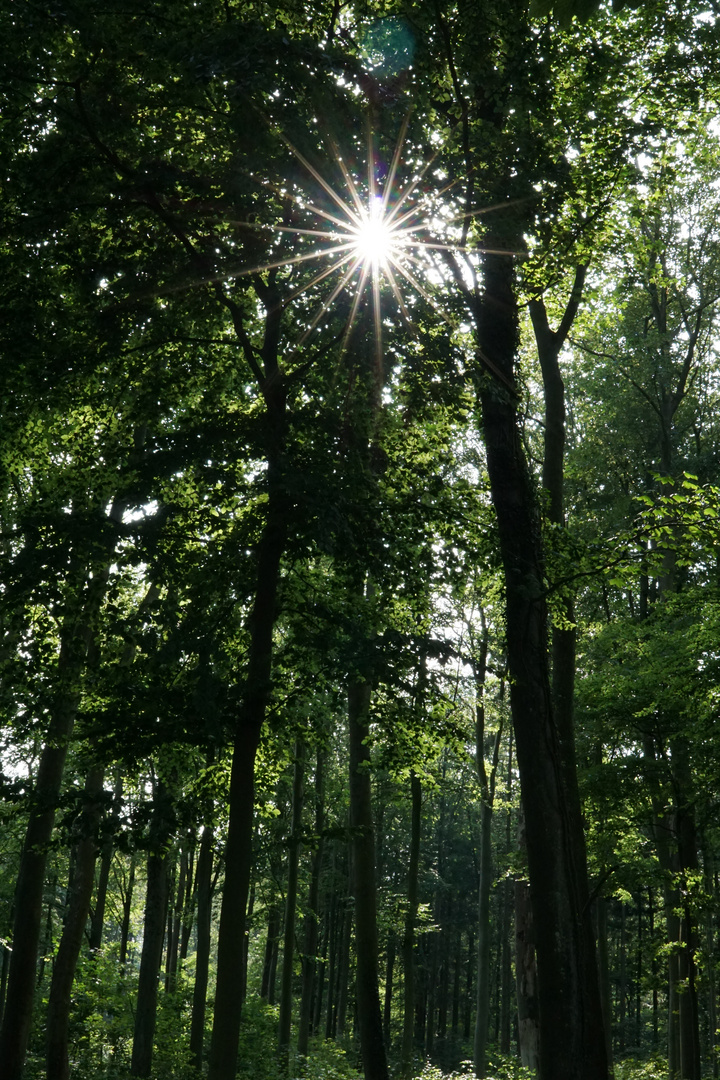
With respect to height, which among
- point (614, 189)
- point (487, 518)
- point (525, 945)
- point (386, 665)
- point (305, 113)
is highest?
point (614, 189)

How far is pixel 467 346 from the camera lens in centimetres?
956

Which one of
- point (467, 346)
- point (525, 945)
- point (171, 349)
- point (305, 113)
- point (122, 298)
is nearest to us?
point (305, 113)

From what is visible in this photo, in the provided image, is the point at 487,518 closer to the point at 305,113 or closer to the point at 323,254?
the point at 323,254

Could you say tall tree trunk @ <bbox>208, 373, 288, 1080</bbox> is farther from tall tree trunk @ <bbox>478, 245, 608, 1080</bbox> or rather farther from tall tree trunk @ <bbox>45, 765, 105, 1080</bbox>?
tall tree trunk @ <bbox>45, 765, 105, 1080</bbox>


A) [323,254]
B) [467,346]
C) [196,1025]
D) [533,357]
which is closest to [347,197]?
[323,254]

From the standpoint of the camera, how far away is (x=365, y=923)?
40.9 ft

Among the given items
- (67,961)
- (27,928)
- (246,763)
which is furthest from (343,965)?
(246,763)

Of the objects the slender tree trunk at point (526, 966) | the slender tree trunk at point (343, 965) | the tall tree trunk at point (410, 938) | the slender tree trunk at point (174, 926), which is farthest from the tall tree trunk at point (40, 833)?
the slender tree trunk at point (343, 965)

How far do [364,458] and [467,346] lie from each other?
1.76m

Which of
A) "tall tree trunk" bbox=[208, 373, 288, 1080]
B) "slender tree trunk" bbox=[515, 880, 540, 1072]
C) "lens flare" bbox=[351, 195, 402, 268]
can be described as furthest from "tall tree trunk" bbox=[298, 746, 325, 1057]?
"lens flare" bbox=[351, 195, 402, 268]

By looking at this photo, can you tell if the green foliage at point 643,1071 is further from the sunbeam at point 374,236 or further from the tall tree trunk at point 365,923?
the sunbeam at point 374,236

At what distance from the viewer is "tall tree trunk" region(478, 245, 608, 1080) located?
7.34 m

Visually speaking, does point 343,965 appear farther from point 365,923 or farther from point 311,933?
point 365,923

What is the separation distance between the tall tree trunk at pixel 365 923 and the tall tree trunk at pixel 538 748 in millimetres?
3656
